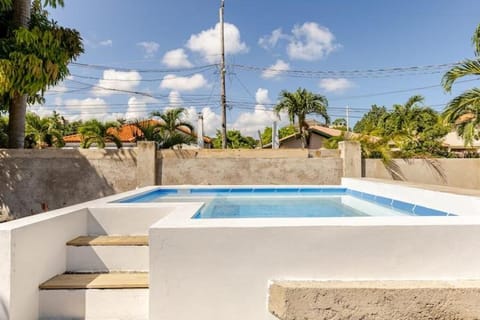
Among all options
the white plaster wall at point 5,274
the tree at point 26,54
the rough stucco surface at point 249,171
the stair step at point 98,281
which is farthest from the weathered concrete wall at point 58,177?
the white plaster wall at point 5,274

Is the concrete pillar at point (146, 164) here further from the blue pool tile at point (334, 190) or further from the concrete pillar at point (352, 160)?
the concrete pillar at point (352, 160)

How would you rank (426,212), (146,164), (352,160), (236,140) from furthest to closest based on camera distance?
(236,140)
(352,160)
(146,164)
(426,212)

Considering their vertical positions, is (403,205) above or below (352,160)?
below

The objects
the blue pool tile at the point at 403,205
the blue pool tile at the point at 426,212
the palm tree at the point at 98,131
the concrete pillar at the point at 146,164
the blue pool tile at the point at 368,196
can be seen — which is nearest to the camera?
the blue pool tile at the point at 426,212

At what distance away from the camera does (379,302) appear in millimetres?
2432

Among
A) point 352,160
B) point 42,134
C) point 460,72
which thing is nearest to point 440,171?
point 352,160

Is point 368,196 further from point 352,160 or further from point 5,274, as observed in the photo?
point 5,274

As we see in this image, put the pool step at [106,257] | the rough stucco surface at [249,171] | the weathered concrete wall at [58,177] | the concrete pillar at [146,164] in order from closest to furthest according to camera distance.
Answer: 1. the pool step at [106,257]
2. the weathered concrete wall at [58,177]
3. the concrete pillar at [146,164]
4. the rough stucco surface at [249,171]

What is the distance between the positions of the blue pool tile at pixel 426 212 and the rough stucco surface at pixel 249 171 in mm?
4013

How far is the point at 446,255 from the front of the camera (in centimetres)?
264

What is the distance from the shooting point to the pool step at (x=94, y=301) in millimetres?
2871

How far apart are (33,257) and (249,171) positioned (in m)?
6.58

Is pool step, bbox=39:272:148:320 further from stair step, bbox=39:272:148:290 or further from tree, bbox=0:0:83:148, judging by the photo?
tree, bbox=0:0:83:148

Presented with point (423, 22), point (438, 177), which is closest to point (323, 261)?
point (438, 177)
